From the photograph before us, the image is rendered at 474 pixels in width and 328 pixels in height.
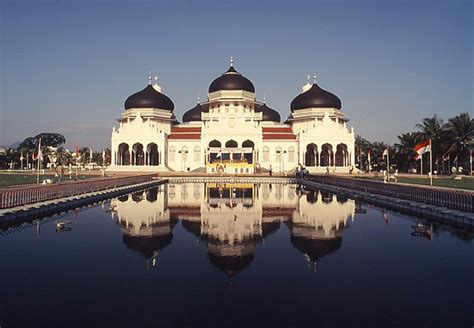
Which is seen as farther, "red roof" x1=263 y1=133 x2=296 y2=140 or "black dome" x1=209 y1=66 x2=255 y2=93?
"black dome" x1=209 y1=66 x2=255 y2=93

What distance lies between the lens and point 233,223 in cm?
1503

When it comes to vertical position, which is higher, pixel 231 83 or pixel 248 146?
pixel 231 83

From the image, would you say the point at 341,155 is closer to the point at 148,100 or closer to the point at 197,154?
the point at 197,154

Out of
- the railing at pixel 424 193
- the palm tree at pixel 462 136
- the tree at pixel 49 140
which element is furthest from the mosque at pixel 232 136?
the tree at pixel 49 140

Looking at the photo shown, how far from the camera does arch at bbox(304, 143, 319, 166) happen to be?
6194 cm

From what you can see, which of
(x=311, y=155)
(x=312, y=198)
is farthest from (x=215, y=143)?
(x=312, y=198)

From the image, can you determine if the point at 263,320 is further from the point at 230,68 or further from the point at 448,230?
the point at 230,68

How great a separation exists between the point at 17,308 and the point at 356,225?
11.5m

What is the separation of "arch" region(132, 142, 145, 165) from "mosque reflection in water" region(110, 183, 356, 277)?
41413 millimetres

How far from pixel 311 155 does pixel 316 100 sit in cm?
896

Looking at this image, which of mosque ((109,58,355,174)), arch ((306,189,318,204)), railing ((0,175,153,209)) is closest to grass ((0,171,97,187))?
railing ((0,175,153,209))

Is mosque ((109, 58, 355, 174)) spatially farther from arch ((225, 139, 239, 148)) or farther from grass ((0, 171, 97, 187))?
grass ((0, 171, 97, 187))

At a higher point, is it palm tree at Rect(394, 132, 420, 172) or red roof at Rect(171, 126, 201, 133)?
red roof at Rect(171, 126, 201, 133)

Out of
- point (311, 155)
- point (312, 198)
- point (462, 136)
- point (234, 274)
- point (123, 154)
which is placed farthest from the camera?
point (123, 154)
